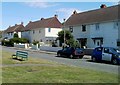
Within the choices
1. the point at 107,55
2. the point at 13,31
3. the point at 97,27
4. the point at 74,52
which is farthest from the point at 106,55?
the point at 13,31

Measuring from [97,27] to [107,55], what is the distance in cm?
2485

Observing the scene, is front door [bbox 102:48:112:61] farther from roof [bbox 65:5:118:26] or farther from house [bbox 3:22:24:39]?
house [bbox 3:22:24:39]

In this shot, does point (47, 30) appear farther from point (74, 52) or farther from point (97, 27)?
point (74, 52)

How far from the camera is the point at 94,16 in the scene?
57.2m

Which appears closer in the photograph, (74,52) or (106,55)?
(106,55)

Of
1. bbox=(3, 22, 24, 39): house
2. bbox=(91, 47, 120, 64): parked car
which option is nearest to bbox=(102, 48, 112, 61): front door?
bbox=(91, 47, 120, 64): parked car

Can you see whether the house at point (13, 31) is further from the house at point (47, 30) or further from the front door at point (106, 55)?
the front door at point (106, 55)

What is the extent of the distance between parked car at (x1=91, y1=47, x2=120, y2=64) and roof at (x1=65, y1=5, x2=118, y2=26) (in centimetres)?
1961

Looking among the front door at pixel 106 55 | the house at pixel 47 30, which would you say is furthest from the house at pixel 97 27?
the front door at pixel 106 55

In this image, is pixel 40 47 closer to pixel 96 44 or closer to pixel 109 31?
pixel 96 44

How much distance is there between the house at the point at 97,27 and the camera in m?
49.8

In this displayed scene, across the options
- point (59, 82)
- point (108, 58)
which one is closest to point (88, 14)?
Answer: point (108, 58)

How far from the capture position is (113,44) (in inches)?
1951

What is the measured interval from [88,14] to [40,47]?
1267 cm
